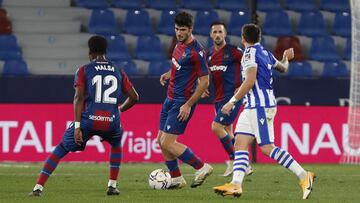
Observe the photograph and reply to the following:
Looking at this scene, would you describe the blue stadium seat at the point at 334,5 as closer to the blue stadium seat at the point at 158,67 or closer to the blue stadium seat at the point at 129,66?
the blue stadium seat at the point at 158,67

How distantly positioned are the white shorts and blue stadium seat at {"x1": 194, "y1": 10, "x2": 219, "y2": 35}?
12211 mm

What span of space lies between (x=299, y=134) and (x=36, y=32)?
6.93 meters

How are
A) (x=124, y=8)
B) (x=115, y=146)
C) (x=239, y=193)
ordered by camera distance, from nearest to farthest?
(x=239, y=193), (x=115, y=146), (x=124, y=8)

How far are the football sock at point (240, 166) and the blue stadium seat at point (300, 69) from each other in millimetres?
11378

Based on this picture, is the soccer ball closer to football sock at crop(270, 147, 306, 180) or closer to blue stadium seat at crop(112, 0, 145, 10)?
football sock at crop(270, 147, 306, 180)

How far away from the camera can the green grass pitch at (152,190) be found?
39.1 feet

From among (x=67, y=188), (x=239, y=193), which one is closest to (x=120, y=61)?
(x=67, y=188)

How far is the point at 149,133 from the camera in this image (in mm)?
19500

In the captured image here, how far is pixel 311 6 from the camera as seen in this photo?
25.4 meters

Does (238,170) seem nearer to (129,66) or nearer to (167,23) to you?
(129,66)

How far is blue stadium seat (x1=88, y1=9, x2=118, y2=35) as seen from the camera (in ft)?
78.3

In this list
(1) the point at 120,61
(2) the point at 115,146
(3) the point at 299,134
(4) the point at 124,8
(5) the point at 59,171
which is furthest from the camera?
(4) the point at 124,8

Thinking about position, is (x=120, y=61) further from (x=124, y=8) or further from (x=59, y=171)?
(x=59, y=171)

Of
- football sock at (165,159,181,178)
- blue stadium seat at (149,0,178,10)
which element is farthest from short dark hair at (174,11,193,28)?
blue stadium seat at (149,0,178,10)
